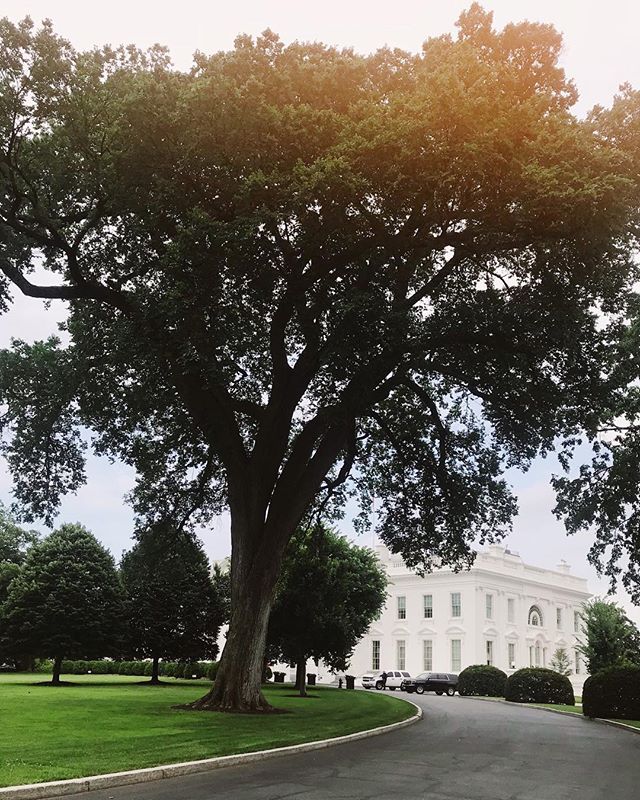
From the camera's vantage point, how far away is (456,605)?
74062 mm

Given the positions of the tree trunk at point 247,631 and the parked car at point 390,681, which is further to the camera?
the parked car at point 390,681

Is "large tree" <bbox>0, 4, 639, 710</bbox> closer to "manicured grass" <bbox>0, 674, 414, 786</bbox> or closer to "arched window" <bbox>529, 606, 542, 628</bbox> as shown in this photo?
"manicured grass" <bbox>0, 674, 414, 786</bbox>

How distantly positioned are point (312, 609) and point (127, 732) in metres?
21.3

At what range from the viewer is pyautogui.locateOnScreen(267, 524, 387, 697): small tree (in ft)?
116

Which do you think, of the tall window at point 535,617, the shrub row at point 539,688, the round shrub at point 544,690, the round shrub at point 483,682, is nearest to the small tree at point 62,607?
the shrub row at point 539,688

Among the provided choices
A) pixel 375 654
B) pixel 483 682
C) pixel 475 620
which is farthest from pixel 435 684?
pixel 375 654

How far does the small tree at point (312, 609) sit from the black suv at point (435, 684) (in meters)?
16.5

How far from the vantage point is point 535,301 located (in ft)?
63.2

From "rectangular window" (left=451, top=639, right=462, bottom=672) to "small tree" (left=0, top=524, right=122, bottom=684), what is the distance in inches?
1653

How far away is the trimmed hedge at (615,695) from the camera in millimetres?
27453

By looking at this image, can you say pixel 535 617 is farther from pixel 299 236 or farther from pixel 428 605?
pixel 299 236

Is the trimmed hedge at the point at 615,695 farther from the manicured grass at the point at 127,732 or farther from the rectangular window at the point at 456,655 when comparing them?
the rectangular window at the point at 456,655

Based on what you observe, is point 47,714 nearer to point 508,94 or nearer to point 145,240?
point 145,240

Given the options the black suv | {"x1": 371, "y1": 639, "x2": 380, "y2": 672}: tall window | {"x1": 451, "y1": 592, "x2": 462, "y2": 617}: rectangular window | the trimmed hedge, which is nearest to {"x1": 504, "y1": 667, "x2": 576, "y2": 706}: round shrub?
the trimmed hedge
